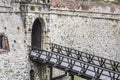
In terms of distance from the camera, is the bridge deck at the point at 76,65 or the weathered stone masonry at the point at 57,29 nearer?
the bridge deck at the point at 76,65

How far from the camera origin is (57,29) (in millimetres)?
26375

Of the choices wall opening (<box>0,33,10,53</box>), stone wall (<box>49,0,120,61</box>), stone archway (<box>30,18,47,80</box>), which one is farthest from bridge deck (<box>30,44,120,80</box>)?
stone wall (<box>49,0,120,61</box>)

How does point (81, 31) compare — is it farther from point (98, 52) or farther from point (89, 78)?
point (89, 78)

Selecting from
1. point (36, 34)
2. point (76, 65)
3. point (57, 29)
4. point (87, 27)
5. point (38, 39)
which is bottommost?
point (76, 65)

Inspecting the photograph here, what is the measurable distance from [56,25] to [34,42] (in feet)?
9.19

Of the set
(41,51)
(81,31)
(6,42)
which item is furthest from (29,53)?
(81,31)

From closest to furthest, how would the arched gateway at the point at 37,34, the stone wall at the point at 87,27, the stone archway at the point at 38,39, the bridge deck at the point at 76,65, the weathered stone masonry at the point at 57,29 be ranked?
1. the bridge deck at the point at 76,65
2. the weathered stone masonry at the point at 57,29
3. the stone archway at the point at 38,39
4. the arched gateway at the point at 37,34
5. the stone wall at the point at 87,27

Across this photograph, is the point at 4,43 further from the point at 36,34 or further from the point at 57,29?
the point at 57,29

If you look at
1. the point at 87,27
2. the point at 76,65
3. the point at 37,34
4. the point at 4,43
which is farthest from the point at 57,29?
the point at 76,65

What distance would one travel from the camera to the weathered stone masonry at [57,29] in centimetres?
2111

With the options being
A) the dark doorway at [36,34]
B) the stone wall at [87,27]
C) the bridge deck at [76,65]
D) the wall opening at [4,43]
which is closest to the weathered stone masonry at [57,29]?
the stone wall at [87,27]

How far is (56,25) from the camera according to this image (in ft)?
86.1

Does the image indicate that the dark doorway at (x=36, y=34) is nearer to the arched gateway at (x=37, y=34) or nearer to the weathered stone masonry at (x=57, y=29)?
the arched gateway at (x=37, y=34)

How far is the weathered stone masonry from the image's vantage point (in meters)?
21.1
